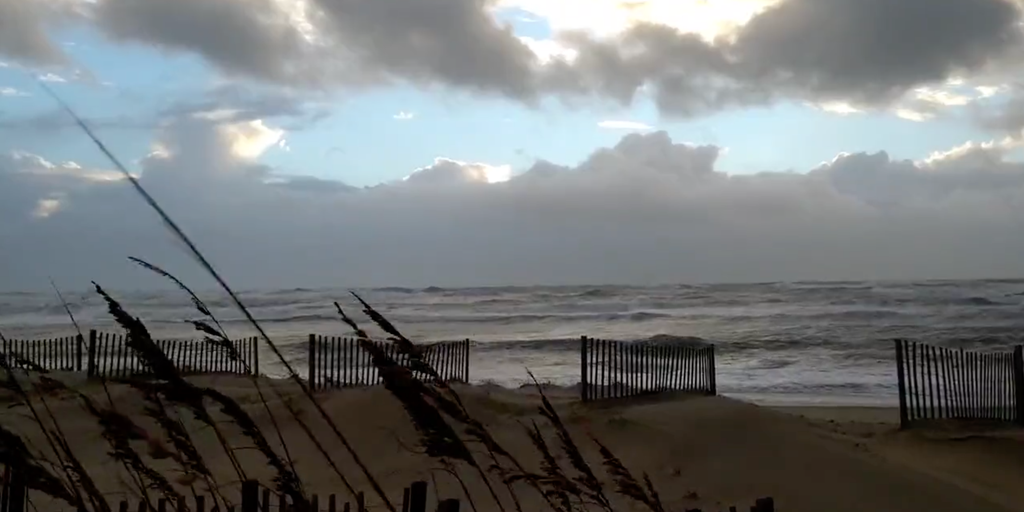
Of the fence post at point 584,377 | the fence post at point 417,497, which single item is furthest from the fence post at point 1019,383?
the fence post at point 417,497

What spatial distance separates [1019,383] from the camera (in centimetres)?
1365

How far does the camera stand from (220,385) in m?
16.7

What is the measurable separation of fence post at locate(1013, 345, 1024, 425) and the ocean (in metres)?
5.07

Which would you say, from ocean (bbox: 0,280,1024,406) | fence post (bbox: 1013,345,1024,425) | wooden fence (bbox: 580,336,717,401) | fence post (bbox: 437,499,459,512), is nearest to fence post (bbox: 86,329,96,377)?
fence post (bbox: 437,499,459,512)

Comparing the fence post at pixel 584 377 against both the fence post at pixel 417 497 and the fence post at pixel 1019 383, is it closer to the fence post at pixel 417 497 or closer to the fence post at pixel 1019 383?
the fence post at pixel 1019 383

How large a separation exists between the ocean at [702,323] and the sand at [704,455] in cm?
253

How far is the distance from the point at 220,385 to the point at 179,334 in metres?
24.9

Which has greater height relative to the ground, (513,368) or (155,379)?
(155,379)

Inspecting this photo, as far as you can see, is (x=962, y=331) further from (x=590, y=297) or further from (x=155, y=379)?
(x=155, y=379)

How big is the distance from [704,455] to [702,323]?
112ft

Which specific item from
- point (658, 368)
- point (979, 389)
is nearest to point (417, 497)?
point (658, 368)

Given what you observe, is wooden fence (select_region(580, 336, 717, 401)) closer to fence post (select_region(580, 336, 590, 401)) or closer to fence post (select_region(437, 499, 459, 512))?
fence post (select_region(580, 336, 590, 401))

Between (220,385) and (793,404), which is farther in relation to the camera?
(793,404)

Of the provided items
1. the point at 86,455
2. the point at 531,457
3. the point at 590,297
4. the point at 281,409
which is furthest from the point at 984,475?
the point at 590,297
